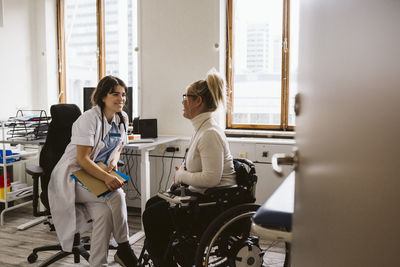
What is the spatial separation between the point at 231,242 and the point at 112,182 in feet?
2.53

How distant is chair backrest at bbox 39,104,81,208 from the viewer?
218 cm

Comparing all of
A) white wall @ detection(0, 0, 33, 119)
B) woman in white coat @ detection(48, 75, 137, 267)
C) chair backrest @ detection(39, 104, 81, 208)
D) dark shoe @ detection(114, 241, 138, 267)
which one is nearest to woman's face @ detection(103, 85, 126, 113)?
woman in white coat @ detection(48, 75, 137, 267)

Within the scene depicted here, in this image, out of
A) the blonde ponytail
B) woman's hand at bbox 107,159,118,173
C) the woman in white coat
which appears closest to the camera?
the blonde ponytail

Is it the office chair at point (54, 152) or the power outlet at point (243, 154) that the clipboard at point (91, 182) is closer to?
the office chair at point (54, 152)

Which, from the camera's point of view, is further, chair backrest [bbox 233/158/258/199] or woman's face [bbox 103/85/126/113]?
woman's face [bbox 103/85/126/113]

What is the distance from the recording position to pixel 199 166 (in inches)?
70.1

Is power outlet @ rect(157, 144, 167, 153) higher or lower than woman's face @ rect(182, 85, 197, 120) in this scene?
lower

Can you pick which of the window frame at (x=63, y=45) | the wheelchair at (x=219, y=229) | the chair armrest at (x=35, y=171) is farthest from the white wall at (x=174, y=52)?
the wheelchair at (x=219, y=229)

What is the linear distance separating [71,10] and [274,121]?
8.53 feet

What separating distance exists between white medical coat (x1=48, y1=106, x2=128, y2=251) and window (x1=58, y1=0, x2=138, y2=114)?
1.57 metres

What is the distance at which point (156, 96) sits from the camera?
339cm

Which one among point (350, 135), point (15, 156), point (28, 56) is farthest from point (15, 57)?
point (350, 135)

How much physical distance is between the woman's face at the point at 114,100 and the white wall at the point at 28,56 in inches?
76.5

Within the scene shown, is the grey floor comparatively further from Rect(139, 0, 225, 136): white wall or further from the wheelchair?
Rect(139, 0, 225, 136): white wall
